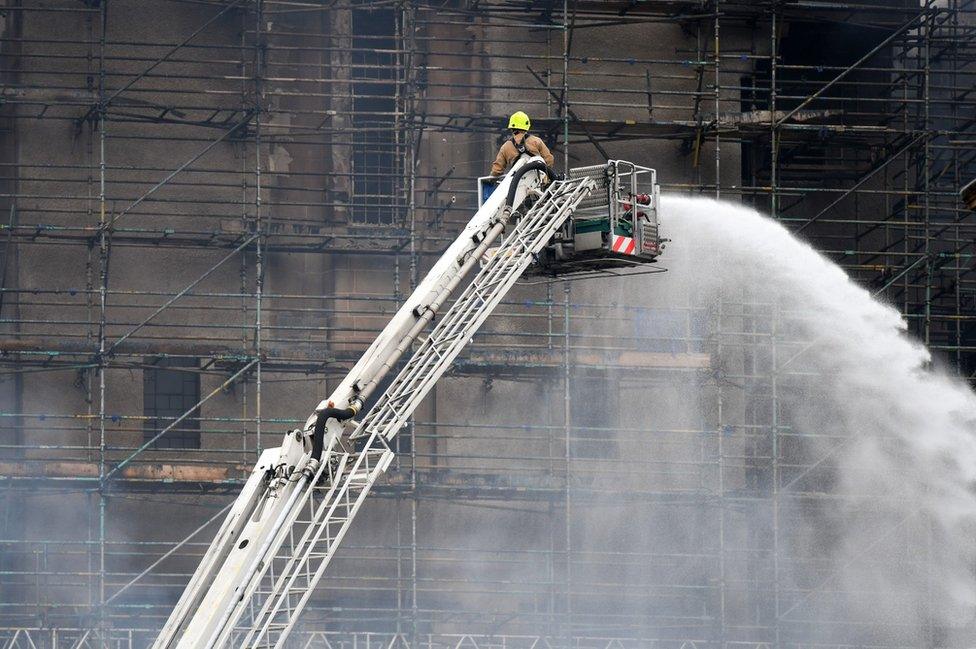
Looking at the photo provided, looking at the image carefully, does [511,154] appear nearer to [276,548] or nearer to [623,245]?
[623,245]

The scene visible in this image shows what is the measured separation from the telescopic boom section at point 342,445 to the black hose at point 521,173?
0.01 m

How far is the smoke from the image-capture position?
30.6m

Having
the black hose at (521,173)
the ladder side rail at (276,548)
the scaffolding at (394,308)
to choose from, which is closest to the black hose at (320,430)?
the ladder side rail at (276,548)

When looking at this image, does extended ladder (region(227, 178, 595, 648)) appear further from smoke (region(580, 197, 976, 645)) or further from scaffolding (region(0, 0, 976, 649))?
smoke (region(580, 197, 976, 645))

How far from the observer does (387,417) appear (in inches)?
784

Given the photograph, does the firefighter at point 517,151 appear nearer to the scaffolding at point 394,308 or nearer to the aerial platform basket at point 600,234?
the aerial platform basket at point 600,234

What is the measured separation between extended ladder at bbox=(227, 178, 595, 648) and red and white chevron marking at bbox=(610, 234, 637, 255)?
669 millimetres

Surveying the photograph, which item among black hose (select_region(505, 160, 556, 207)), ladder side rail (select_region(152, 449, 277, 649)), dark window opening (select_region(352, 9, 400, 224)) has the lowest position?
ladder side rail (select_region(152, 449, 277, 649))

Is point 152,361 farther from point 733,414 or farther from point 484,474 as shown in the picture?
point 733,414

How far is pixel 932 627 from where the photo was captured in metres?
31.0

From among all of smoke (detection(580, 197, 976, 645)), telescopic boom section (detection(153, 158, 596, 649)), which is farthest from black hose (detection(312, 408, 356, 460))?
smoke (detection(580, 197, 976, 645))

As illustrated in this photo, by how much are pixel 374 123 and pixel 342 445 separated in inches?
560

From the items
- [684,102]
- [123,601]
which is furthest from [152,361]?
[684,102]

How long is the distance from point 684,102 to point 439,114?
4592 mm
